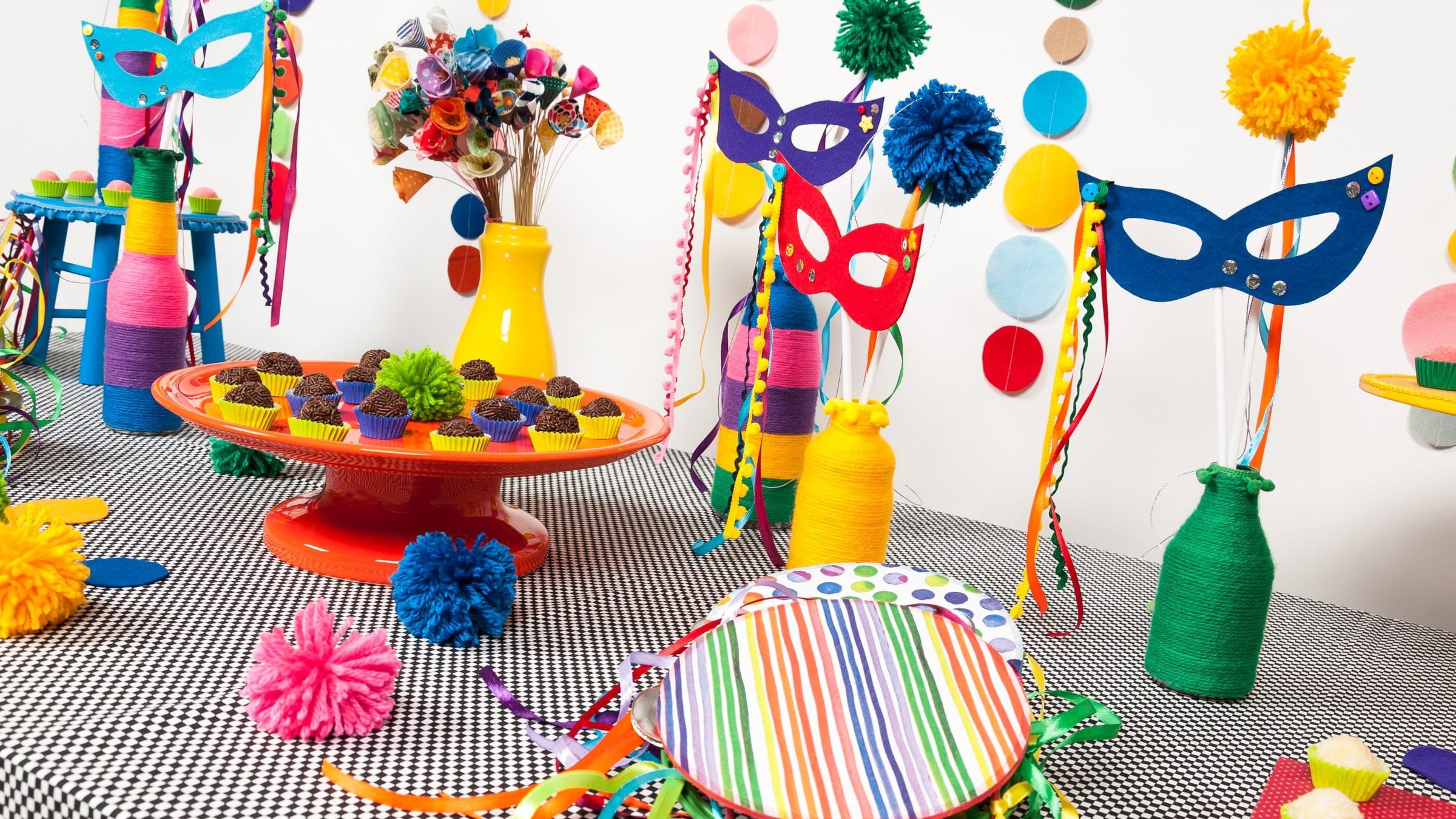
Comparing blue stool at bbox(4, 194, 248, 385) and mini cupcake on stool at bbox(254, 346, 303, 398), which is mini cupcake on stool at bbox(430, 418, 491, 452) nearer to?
mini cupcake on stool at bbox(254, 346, 303, 398)

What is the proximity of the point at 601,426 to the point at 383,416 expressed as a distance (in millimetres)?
203

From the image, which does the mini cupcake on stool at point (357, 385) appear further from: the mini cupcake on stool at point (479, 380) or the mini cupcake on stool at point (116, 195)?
the mini cupcake on stool at point (116, 195)

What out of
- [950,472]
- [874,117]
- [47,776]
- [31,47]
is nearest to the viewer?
[47,776]

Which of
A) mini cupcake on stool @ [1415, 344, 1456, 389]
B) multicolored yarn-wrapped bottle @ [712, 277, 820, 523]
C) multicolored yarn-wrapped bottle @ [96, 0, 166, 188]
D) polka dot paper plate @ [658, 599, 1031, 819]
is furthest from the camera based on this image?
multicolored yarn-wrapped bottle @ [96, 0, 166, 188]

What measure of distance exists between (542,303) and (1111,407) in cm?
75

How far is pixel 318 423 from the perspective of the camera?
1007mm

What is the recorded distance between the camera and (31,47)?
2205 mm

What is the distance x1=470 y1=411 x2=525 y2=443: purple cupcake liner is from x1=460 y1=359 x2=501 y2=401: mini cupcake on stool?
0.46ft

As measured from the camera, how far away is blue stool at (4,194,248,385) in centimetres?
154

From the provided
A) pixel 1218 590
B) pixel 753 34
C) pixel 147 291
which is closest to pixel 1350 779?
pixel 1218 590

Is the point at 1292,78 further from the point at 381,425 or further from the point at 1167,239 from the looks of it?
the point at 381,425

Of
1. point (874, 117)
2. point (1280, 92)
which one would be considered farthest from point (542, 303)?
point (1280, 92)

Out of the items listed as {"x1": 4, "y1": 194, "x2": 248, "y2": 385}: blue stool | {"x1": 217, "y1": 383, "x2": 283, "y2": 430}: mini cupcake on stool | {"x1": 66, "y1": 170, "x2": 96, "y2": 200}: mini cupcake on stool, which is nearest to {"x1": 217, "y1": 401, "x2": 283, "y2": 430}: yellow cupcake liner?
{"x1": 217, "y1": 383, "x2": 283, "y2": 430}: mini cupcake on stool

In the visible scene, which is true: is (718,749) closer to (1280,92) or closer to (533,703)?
(533,703)
